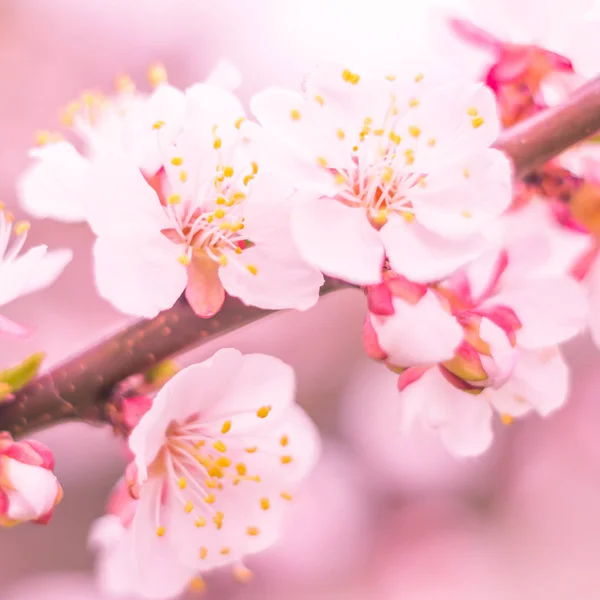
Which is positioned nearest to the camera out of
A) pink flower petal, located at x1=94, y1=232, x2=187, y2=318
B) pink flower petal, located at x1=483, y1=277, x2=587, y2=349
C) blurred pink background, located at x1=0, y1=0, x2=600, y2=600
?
pink flower petal, located at x1=94, y1=232, x2=187, y2=318

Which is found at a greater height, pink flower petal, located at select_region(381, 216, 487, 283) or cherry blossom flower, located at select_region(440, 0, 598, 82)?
cherry blossom flower, located at select_region(440, 0, 598, 82)

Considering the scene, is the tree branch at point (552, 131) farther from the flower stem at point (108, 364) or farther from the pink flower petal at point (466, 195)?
the flower stem at point (108, 364)

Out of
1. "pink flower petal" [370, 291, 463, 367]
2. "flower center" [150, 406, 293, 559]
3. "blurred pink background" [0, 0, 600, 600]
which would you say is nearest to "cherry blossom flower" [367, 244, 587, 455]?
"pink flower petal" [370, 291, 463, 367]

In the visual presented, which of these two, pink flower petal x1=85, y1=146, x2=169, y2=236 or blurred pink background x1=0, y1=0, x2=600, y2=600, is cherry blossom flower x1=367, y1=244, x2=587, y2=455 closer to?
pink flower petal x1=85, y1=146, x2=169, y2=236

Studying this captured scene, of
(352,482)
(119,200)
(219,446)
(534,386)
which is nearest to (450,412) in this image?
(534,386)

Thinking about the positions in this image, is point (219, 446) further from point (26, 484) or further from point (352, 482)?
point (352, 482)

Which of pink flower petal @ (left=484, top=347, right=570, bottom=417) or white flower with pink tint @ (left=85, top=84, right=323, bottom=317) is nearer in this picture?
white flower with pink tint @ (left=85, top=84, right=323, bottom=317)

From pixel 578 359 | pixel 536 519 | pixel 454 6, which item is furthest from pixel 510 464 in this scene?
pixel 454 6
